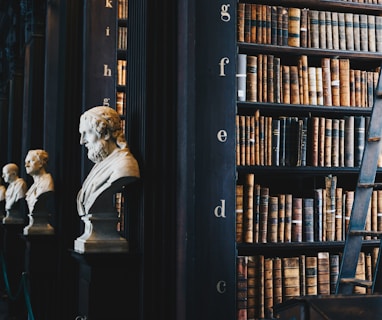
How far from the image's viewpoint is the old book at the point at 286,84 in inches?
137

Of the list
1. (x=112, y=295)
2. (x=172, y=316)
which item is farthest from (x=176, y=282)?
(x=112, y=295)

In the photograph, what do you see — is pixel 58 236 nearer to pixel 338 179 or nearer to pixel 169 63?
pixel 338 179

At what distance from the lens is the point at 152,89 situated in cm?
241

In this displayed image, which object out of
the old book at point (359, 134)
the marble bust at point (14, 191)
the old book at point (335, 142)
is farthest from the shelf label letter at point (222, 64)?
the marble bust at point (14, 191)

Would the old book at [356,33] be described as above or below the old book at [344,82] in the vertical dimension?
above

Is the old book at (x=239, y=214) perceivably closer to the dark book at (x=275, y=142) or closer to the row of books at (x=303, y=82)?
the dark book at (x=275, y=142)

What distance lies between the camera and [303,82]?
140 inches

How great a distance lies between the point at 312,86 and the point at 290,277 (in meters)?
1.08

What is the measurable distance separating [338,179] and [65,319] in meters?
2.05

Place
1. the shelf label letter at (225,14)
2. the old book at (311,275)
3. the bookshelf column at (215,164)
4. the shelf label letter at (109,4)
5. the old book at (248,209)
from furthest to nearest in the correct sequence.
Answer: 1. the shelf label letter at (109,4)
2. the old book at (311,275)
3. the old book at (248,209)
4. the shelf label letter at (225,14)
5. the bookshelf column at (215,164)

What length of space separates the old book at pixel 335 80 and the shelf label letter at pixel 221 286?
5.58 feet

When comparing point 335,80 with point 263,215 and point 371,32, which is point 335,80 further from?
point 263,215

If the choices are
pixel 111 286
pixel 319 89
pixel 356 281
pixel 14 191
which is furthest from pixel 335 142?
pixel 14 191

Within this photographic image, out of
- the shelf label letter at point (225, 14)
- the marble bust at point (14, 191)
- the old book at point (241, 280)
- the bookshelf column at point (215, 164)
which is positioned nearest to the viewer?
the bookshelf column at point (215, 164)
